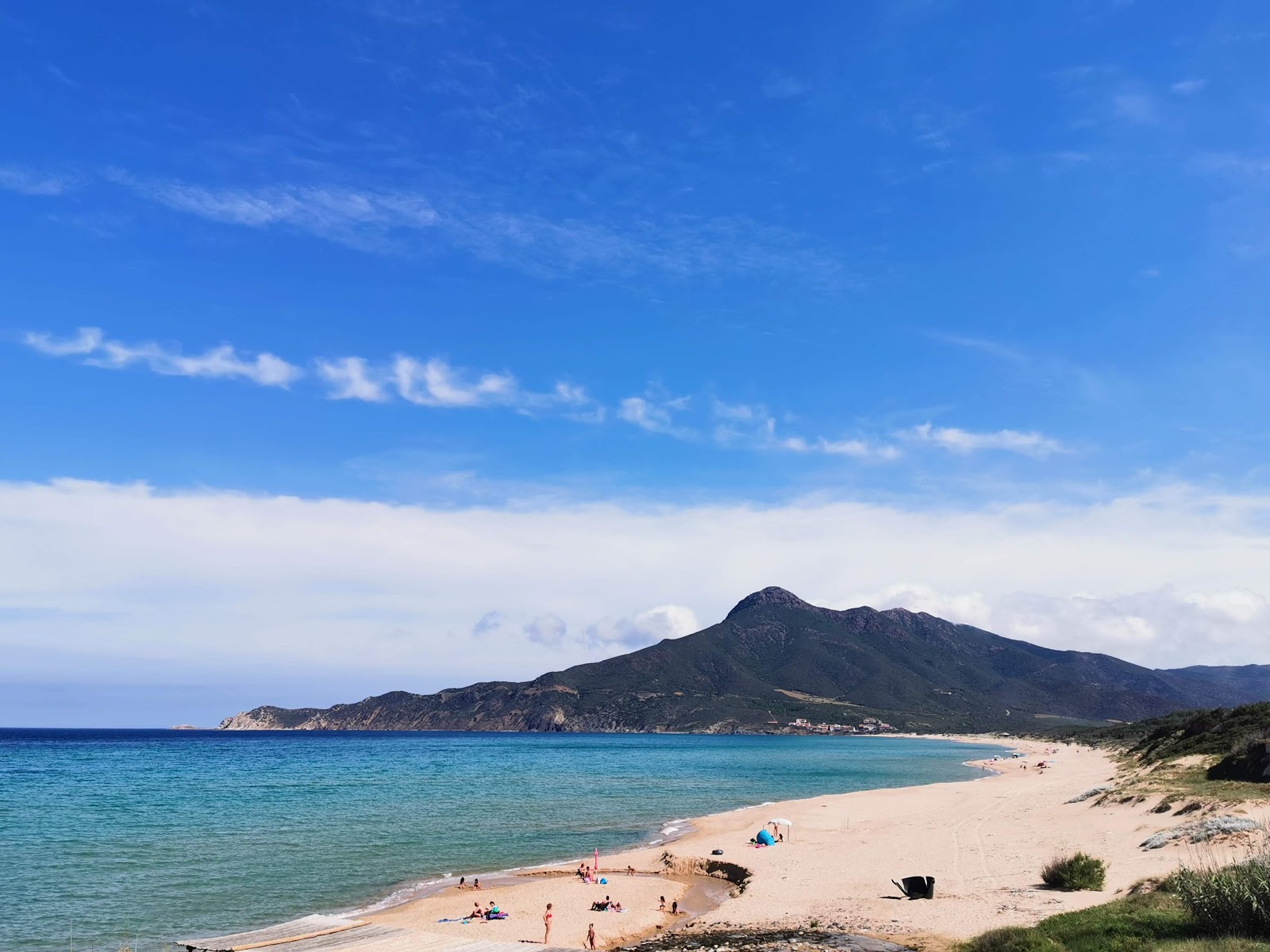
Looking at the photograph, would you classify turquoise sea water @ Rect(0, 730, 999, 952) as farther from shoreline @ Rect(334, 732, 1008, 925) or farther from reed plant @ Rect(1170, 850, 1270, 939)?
reed plant @ Rect(1170, 850, 1270, 939)

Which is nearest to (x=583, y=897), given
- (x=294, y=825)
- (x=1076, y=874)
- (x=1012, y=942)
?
(x=1076, y=874)

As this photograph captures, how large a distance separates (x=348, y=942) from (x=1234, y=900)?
60.4 feet

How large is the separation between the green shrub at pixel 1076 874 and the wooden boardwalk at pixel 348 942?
1439cm

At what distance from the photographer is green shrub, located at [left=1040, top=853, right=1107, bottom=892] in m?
21.9

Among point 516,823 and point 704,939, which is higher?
point 704,939

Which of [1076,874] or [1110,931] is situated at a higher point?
[1110,931]

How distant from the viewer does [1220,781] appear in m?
36.6

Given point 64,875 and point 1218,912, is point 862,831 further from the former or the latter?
point 64,875

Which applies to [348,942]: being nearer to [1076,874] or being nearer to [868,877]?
[868,877]

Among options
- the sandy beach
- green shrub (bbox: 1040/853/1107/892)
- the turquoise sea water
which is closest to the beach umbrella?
the sandy beach

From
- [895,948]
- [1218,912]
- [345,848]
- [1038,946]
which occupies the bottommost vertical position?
[345,848]

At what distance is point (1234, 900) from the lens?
1358 centimetres

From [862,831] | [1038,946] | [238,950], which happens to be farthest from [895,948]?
[862,831]

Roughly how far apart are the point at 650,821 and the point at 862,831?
14035mm
